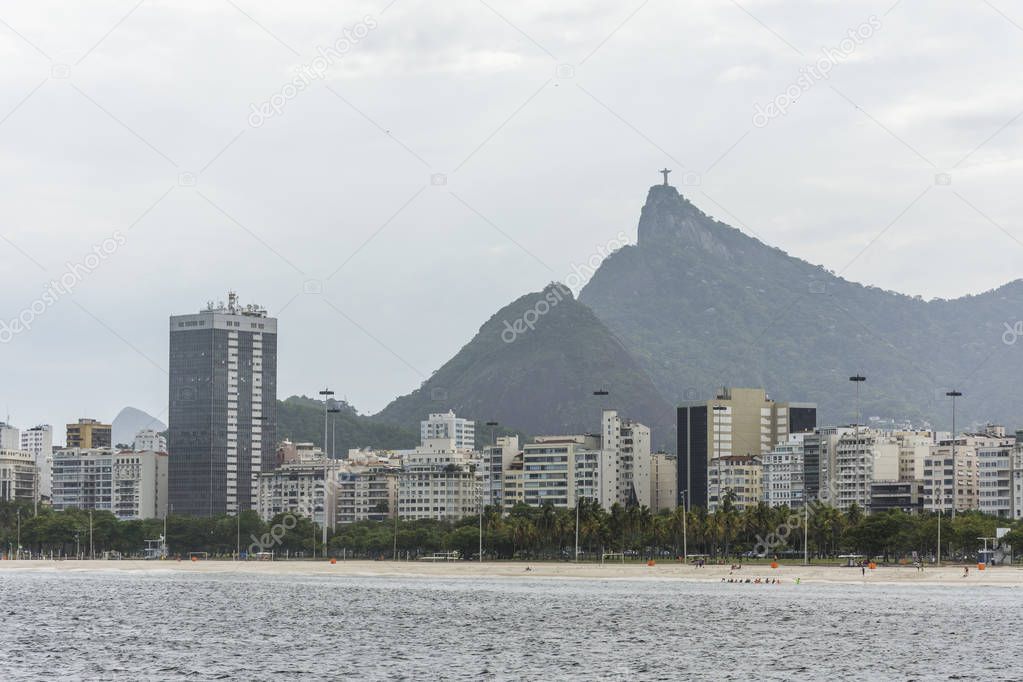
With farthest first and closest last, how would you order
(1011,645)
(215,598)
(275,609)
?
(215,598) → (275,609) → (1011,645)

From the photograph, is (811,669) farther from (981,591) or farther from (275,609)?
(981,591)

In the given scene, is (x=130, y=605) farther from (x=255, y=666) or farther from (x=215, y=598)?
(x=255, y=666)

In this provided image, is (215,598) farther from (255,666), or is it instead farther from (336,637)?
(255,666)

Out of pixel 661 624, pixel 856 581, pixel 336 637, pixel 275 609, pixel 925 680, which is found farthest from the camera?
pixel 856 581

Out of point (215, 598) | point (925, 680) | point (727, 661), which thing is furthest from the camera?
point (215, 598)

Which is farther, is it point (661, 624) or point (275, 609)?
point (275, 609)

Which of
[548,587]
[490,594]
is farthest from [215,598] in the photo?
[548,587]

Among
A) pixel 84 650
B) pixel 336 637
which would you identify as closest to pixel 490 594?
pixel 336 637

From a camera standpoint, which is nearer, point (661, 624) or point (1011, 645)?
point (1011, 645)

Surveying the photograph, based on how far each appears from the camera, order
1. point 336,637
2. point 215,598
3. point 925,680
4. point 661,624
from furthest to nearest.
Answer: point 215,598
point 661,624
point 336,637
point 925,680
